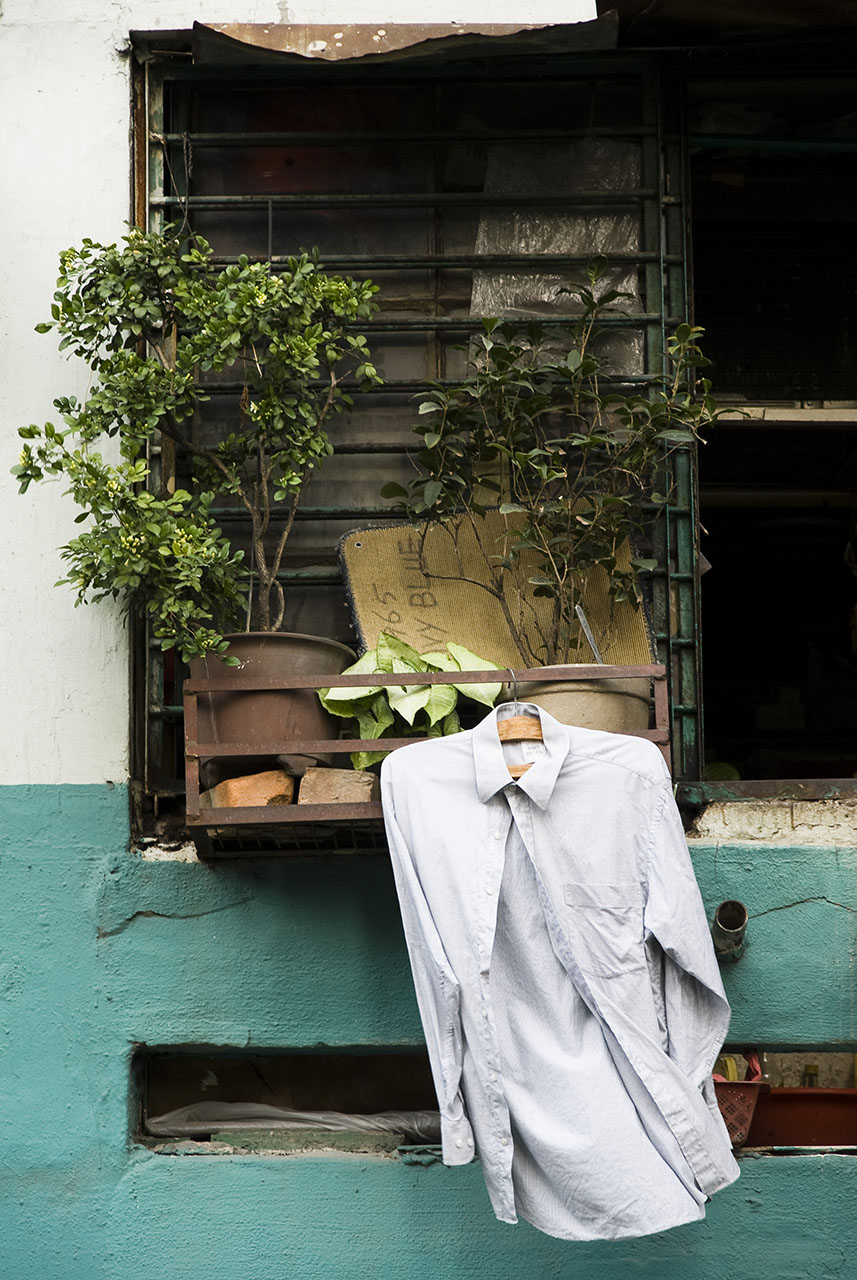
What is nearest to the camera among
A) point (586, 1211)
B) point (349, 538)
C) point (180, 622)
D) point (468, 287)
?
point (586, 1211)

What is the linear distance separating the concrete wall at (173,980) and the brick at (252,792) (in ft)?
1.19

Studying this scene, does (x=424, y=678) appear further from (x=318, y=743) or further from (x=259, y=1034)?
(x=259, y=1034)

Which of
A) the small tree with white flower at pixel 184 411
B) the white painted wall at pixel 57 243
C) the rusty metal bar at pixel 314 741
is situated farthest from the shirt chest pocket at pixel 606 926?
the white painted wall at pixel 57 243

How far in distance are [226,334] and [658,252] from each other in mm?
1357

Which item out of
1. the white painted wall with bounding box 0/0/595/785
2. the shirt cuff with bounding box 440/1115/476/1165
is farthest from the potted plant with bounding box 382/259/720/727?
the shirt cuff with bounding box 440/1115/476/1165

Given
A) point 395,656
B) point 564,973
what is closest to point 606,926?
point 564,973

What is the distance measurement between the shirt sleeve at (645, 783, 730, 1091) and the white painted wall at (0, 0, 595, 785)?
151cm

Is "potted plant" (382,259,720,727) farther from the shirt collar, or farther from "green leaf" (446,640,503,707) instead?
the shirt collar

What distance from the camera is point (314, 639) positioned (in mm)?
3305

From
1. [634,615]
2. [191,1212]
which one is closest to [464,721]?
[634,615]

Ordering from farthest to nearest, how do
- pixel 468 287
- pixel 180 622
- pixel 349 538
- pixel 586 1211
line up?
pixel 468 287 < pixel 349 538 < pixel 180 622 < pixel 586 1211

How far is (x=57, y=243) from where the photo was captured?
3727mm

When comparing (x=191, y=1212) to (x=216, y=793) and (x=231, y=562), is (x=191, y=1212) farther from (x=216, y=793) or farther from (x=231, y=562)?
(x=231, y=562)

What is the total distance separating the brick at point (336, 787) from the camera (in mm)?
3170
